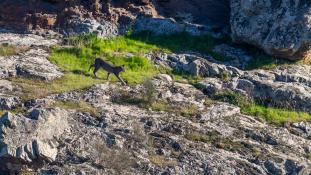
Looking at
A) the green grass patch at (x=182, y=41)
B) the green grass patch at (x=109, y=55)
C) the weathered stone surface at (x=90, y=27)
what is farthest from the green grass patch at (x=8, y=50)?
the green grass patch at (x=182, y=41)

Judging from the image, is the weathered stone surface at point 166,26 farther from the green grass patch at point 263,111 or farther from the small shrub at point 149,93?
the small shrub at point 149,93

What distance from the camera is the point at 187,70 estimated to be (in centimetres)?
3172

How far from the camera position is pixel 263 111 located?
2923 cm

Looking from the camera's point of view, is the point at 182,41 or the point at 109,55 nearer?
the point at 109,55

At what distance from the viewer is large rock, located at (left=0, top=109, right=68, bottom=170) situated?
78.3 ft

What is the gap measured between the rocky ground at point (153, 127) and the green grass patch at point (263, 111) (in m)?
0.35

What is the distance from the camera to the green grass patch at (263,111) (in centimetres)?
2877

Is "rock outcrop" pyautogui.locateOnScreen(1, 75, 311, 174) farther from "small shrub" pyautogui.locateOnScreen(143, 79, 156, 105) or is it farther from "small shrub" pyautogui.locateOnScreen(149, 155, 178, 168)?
"small shrub" pyautogui.locateOnScreen(143, 79, 156, 105)

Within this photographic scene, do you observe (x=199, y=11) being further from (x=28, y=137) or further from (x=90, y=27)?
(x=28, y=137)

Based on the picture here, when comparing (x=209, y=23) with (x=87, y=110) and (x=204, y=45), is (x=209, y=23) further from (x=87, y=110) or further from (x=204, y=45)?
(x=87, y=110)

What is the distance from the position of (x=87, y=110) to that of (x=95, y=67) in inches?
171

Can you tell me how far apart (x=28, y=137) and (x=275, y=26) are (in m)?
12.4

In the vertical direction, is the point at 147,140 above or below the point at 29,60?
below

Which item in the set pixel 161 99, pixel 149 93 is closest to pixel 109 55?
pixel 161 99
